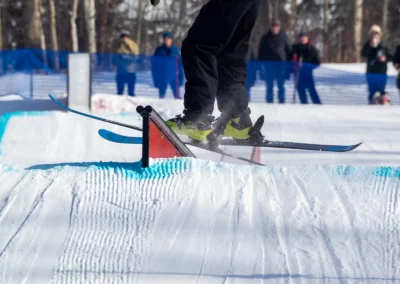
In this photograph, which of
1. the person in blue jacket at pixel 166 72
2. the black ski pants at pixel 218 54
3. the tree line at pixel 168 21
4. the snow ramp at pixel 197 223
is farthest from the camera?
the tree line at pixel 168 21

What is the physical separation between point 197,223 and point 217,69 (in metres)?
1.42

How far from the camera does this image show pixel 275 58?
1091 centimetres

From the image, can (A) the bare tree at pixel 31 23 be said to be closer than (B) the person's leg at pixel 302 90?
No

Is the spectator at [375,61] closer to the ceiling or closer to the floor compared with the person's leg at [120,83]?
closer to the ceiling

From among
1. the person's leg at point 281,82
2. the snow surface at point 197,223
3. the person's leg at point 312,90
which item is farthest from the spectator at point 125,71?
the snow surface at point 197,223

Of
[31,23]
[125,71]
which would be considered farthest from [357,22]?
[125,71]

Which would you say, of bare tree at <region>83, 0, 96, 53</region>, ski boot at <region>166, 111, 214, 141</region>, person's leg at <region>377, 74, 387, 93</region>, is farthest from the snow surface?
bare tree at <region>83, 0, 96, 53</region>

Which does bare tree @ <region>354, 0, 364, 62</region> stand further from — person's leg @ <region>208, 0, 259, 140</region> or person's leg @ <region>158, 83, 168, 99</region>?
person's leg @ <region>208, 0, 259, 140</region>

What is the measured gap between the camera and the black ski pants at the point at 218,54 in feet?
12.4

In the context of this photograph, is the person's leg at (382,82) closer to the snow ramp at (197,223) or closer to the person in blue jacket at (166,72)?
the person in blue jacket at (166,72)

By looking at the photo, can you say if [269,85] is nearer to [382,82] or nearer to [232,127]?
[382,82]

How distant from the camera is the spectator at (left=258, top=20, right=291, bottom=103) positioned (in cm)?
1055

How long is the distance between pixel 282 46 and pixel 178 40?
27018mm

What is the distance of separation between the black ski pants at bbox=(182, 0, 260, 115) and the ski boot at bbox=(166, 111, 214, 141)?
0.17 feet
